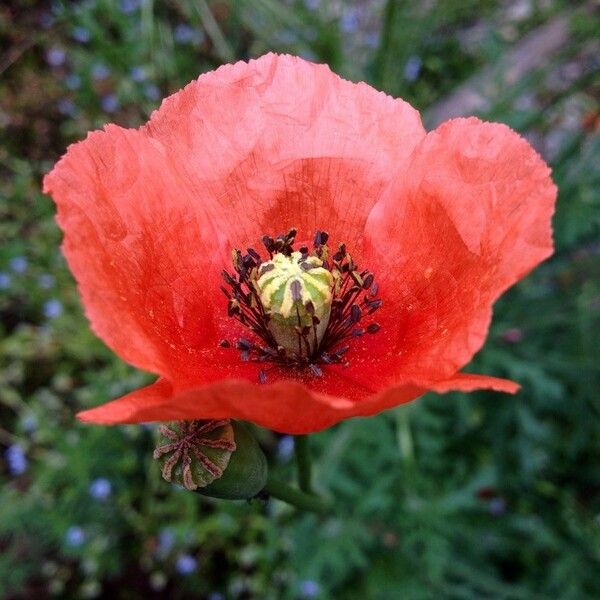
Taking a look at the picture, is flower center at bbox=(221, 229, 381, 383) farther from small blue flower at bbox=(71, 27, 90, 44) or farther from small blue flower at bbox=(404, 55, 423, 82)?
small blue flower at bbox=(71, 27, 90, 44)

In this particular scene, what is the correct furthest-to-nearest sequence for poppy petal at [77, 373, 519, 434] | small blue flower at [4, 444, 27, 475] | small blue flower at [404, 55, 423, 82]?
1. small blue flower at [404, 55, 423, 82]
2. small blue flower at [4, 444, 27, 475]
3. poppy petal at [77, 373, 519, 434]

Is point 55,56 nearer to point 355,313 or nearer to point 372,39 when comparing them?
point 372,39

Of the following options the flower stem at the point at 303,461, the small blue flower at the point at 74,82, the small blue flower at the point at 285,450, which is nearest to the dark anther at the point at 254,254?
the flower stem at the point at 303,461

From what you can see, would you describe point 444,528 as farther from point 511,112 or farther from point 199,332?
point 511,112

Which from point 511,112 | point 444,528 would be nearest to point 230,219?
point 444,528

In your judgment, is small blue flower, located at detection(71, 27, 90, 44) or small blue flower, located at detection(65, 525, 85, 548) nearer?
small blue flower, located at detection(65, 525, 85, 548)

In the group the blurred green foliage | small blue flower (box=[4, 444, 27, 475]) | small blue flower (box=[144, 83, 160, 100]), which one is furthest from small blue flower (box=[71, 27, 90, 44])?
small blue flower (box=[4, 444, 27, 475])

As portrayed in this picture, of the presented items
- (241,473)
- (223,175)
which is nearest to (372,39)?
(223,175)

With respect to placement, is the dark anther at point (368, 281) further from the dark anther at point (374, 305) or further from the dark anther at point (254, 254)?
the dark anther at point (254, 254)
